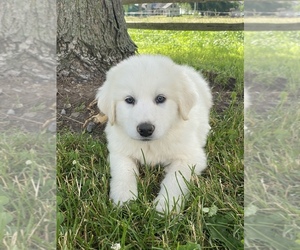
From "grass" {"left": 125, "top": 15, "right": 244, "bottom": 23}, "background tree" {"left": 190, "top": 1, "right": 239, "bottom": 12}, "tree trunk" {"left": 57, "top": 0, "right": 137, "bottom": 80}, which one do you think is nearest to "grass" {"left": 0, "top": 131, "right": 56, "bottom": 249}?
"tree trunk" {"left": 57, "top": 0, "right": 137, "bottom": 80}

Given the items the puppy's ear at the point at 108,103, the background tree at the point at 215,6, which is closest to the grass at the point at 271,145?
the puppy's ear at the point at 108,103

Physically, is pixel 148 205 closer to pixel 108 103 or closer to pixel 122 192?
pixel 122 192

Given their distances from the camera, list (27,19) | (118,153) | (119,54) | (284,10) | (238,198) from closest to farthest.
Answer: (284,10)
(27,19)
(238,198)
(118,153)
(119,54)

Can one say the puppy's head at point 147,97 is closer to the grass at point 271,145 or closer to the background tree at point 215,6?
the grass at point 271,145

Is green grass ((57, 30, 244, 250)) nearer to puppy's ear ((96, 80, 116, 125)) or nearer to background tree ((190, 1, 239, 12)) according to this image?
puppy's ear ((96, 80, 116, 125))

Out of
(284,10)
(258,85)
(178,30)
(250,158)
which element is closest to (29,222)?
(250,158)

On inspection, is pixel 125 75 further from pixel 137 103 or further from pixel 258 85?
pixel 258 85
